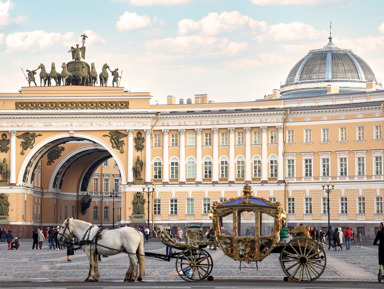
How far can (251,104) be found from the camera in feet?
235

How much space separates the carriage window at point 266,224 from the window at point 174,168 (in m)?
46.7

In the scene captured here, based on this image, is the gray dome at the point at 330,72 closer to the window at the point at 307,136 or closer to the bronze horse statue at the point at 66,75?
the window at the point at 307,136

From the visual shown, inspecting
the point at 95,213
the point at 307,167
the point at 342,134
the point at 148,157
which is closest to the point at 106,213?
the point at 95,213

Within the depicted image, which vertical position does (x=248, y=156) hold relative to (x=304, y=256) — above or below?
above

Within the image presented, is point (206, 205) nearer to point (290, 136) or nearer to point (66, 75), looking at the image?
point (290, 136)

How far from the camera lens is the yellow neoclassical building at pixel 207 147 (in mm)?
69000

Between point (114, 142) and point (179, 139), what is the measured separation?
5.45m

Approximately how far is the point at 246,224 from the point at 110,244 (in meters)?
4.18

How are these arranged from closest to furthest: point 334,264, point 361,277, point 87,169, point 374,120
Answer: point 361,277
point 334,264
point 374,120
point 87,169

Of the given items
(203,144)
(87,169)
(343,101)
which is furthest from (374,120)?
(87,169)

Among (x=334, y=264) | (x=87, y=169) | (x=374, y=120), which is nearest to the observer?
(x=334, y=264)

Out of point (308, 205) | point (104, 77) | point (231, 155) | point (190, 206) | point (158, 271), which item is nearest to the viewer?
point (158, 271)

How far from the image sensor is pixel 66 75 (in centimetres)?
7475

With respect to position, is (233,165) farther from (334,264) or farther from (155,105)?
(334,264)
